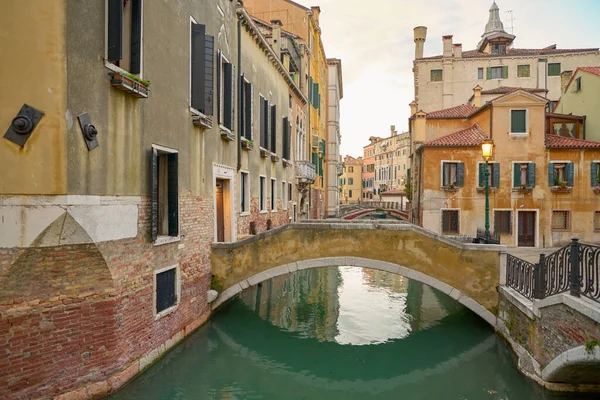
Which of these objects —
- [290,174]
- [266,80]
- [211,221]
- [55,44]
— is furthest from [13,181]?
[290,174]

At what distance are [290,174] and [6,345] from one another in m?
14.2

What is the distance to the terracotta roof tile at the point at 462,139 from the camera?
17562 mm

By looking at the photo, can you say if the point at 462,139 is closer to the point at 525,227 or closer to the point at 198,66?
the point at 525,227

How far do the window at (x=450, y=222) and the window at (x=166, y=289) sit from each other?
43.8 ft

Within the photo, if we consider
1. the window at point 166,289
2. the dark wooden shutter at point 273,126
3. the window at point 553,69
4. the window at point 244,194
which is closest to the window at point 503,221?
the dark wooden shutter at point 273,126

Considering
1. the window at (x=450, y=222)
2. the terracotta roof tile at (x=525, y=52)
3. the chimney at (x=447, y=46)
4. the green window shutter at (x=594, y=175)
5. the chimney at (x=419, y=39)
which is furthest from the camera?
the chimney at (x=447, y=46)

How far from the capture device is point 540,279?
718 centimetres

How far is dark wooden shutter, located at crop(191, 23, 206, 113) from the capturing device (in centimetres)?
865

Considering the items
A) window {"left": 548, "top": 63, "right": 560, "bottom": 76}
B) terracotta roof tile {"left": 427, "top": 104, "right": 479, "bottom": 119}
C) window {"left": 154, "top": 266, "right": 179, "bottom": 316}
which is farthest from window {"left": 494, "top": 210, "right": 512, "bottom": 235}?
window {"left": 154, "top": 266, "right": 179, "bottom": 316}

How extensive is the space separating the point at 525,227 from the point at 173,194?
52.1 ft

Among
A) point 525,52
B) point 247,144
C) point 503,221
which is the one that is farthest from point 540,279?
point 525,52

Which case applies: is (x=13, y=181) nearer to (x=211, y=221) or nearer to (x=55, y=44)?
(x=55, y=44)

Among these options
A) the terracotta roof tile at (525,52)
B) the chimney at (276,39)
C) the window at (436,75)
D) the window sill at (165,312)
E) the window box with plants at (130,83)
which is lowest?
the window sill at (165,312)

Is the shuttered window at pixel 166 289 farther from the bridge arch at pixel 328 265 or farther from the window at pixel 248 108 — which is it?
the window at pixel 248 108
